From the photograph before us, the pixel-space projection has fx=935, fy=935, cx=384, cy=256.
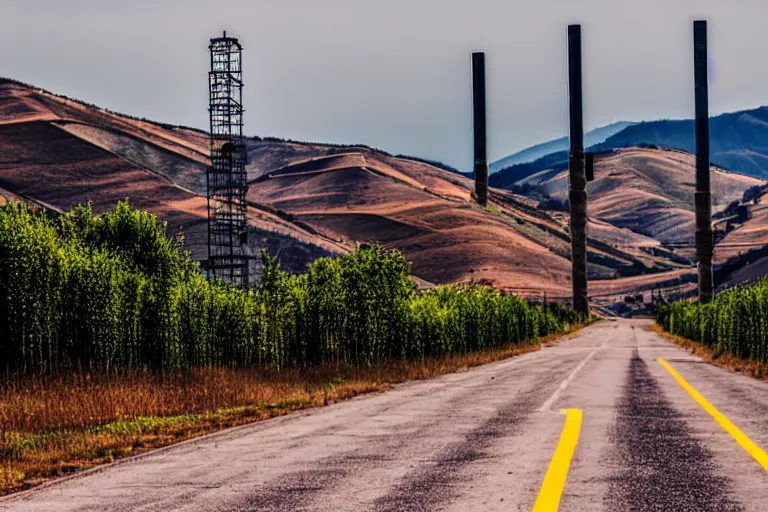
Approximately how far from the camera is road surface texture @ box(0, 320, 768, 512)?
8.43 meters

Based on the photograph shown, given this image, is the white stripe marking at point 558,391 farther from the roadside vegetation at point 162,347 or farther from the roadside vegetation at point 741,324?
the roadside vegetation at point 741,324

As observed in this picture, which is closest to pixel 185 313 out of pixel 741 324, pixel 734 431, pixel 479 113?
pixel 734 431

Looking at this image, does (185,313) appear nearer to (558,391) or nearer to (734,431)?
(558,391)

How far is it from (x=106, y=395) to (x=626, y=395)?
10.5 meters

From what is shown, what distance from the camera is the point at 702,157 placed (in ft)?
230

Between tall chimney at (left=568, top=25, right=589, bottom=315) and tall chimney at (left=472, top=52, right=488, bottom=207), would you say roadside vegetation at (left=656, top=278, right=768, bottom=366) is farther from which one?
tall chimney at (left=472, top=52, right=488, bottom=207)

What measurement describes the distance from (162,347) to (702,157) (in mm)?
54592

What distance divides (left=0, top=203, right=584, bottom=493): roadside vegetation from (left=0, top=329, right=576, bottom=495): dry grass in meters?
0.04

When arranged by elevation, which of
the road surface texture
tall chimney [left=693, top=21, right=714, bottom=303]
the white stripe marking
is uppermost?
tall chimney [left=693, top=21, right=714, bottom=303]

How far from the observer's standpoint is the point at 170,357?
83.6ft

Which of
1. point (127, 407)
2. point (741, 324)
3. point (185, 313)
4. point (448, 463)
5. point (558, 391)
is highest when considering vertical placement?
point (185, 313)

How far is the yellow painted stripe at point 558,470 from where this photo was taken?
8.03 m

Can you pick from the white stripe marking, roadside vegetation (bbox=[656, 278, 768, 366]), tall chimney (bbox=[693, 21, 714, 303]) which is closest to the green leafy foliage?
the white stripe marking

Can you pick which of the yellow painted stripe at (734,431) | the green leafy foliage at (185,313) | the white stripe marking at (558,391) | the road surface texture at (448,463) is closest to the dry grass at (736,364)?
the white stripe marking at (558,391)
